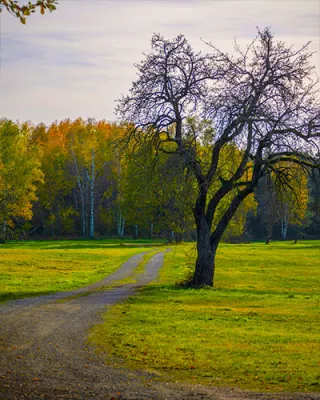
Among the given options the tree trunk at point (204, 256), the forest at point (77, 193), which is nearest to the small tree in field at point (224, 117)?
the tree trunk at point (204, 256)

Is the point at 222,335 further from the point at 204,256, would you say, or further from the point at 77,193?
the point at 77,193

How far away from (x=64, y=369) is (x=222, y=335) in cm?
557

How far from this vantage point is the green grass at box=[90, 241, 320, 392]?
38.0ft

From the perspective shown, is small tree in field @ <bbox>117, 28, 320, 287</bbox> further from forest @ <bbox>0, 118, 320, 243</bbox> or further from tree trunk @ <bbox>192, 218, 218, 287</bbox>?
forest @ <bbox>0, 118, 320, 243</bbox>

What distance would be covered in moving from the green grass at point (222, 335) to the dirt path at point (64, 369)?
0.61 m

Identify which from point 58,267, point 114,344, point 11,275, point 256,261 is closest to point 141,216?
point 256,261

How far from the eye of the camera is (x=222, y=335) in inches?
627

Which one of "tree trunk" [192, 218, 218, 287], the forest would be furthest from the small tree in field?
the forest

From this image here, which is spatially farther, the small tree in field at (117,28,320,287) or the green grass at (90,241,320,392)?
the small tree in field at (117,28,320,287)

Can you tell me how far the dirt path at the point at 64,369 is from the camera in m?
9.68

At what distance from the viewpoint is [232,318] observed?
744 inches

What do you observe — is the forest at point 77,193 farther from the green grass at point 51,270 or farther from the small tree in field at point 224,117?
the small tree in field at point 224,117

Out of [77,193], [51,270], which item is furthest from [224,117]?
[77,193]

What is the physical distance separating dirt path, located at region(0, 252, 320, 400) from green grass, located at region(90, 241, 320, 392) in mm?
608
